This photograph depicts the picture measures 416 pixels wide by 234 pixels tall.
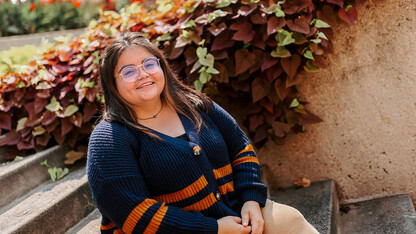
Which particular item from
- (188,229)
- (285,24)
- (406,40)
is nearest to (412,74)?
(406,40)

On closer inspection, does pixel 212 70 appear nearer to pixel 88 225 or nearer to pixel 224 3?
pixel 224 3

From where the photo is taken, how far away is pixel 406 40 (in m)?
2.84

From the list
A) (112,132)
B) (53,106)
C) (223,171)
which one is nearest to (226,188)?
(223,171)

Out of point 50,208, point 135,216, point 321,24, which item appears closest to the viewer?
point 135,216

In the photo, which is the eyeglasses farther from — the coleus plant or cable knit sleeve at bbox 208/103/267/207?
the coleus plant

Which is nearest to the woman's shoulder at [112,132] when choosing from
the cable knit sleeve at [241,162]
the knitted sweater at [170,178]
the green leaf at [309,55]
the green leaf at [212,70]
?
the knitted sweater at [170,178]

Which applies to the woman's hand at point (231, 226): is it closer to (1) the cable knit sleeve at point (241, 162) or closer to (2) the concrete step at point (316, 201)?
(1) the cable knit sleeve at point (241, 162)

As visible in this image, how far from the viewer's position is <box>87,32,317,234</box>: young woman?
1.71 m

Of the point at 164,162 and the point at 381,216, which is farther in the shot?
the point at 381,216

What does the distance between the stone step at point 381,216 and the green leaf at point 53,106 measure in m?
2.09

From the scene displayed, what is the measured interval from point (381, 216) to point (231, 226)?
1.39 metres

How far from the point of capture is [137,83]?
1962 millimetres

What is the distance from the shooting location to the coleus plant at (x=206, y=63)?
2756mm

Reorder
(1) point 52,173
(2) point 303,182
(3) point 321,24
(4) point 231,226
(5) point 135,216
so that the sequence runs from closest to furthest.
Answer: (5) point 135,216 < (4) point 231,226 < (3) point 321,24 < (1) point 52,173 < (2) point 303,182
